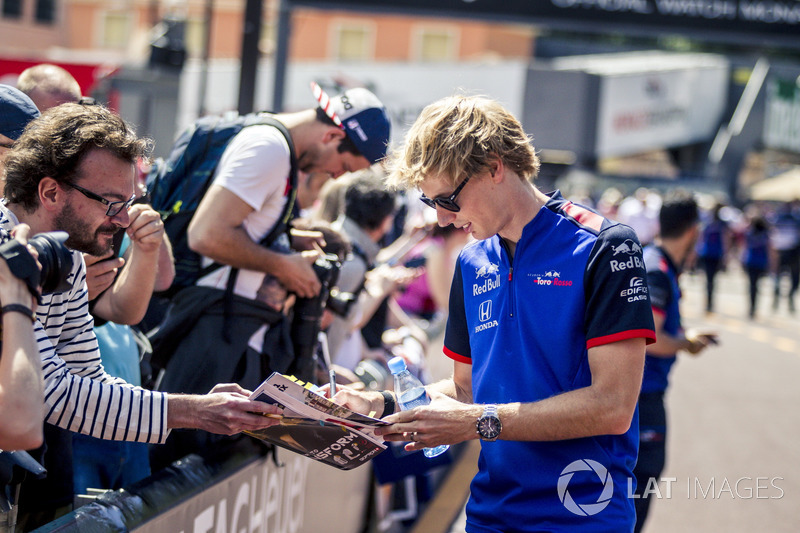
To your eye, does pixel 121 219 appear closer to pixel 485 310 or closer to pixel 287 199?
pixel 485 310

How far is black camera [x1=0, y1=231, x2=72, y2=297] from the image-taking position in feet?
6.37

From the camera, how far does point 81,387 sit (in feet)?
8.14

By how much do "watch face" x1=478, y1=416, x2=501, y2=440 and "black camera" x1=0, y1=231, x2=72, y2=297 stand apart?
3.73ft

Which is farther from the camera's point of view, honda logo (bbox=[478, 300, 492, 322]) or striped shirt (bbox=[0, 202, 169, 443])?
honda logo (bbox=[478, 300, 492, 322])

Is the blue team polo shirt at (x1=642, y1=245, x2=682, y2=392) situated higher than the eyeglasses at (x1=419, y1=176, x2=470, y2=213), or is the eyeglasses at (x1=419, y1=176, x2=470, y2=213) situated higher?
the eyeglasses at (x1=419, y1=176, x2=470, y2=213)

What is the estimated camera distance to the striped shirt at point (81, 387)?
242cm

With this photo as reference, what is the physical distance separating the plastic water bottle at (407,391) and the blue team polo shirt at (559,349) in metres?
0.18

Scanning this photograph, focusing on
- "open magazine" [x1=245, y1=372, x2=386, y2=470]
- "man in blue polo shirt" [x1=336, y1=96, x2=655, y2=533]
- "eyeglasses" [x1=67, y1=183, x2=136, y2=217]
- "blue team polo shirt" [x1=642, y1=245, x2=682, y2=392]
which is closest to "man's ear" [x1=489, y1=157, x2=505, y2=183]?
"man in blue polo shirt" [x1=336, y1=96, x2=655, y2=533]

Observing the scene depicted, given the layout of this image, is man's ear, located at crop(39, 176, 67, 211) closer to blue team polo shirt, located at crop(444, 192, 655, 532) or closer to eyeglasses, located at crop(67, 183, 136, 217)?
eyeglasses, located at crop(67, 183, 136, 217)

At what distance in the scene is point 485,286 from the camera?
9.21 ft

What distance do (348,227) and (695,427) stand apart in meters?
5.28

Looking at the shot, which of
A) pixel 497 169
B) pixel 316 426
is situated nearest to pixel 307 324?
pixel 316 426

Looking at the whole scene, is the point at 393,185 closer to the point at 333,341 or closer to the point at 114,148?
the point at 114,148

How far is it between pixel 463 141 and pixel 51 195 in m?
1.14
